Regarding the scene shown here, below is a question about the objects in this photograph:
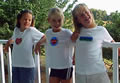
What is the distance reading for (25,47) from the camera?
2.27 metres

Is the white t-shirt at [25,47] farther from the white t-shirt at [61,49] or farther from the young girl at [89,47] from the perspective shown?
the young girl at [89,47]

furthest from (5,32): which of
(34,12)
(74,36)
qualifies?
(74,36)

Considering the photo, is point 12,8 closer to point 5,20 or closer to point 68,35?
Answer: point 5,20

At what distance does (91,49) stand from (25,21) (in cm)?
80

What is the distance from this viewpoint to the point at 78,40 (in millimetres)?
1955

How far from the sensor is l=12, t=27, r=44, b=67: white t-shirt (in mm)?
2270

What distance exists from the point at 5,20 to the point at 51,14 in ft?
13.3

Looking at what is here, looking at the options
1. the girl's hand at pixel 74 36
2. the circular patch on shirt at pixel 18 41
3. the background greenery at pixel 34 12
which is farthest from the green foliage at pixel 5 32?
the girl's hand at pixel 74 36

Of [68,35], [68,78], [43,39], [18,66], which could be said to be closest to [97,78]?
[68,78]

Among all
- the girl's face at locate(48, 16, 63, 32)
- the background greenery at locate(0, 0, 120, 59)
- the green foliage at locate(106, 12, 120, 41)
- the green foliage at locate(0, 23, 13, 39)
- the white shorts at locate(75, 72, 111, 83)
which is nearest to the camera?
the white shorts at locate(75, 72, 111, 83)

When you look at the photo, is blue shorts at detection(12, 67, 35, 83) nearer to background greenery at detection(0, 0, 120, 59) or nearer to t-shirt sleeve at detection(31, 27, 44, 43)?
t-shirt sleeve at detection(31, 27, 44, 43)

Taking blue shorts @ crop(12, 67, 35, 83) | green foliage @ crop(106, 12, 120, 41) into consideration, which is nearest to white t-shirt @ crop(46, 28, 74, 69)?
blue shorts @ crop(12, 67, 35, 83)

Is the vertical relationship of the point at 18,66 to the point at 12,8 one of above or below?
below

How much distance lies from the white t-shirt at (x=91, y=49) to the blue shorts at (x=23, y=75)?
596mm
